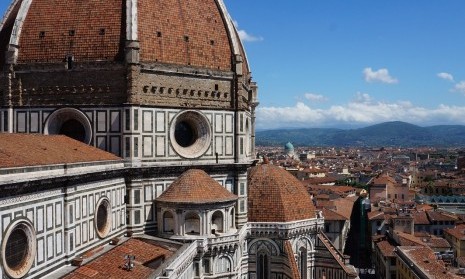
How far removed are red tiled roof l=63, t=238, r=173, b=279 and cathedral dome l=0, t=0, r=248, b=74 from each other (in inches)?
297

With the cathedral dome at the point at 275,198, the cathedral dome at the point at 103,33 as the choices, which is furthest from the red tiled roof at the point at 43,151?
the cathedral dome at the point at 275,198

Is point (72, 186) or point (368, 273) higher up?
point (72, 186)

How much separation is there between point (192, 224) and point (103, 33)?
Result: 8703 mm

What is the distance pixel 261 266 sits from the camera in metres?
28.1

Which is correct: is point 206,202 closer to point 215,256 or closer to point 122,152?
point 215,256

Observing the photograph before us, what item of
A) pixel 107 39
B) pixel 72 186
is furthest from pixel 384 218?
pixel 72 186

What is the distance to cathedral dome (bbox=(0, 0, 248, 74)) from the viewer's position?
24281 mm

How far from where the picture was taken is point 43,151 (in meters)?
18.6

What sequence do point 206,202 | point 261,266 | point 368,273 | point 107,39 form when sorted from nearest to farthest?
point 206,202 → point 107,39 → point 261,266 → point 368,273

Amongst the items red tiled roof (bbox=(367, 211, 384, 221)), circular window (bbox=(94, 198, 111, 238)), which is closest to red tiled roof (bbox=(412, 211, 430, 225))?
red tiled roof (bbox=(367, 211, 384, 221))

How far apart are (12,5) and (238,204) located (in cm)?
1372

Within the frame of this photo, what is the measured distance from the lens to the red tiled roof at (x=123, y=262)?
17969 mm

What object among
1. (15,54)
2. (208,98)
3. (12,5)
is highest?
(12,5)

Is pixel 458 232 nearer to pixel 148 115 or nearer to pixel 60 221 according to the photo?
pixel 148 115
